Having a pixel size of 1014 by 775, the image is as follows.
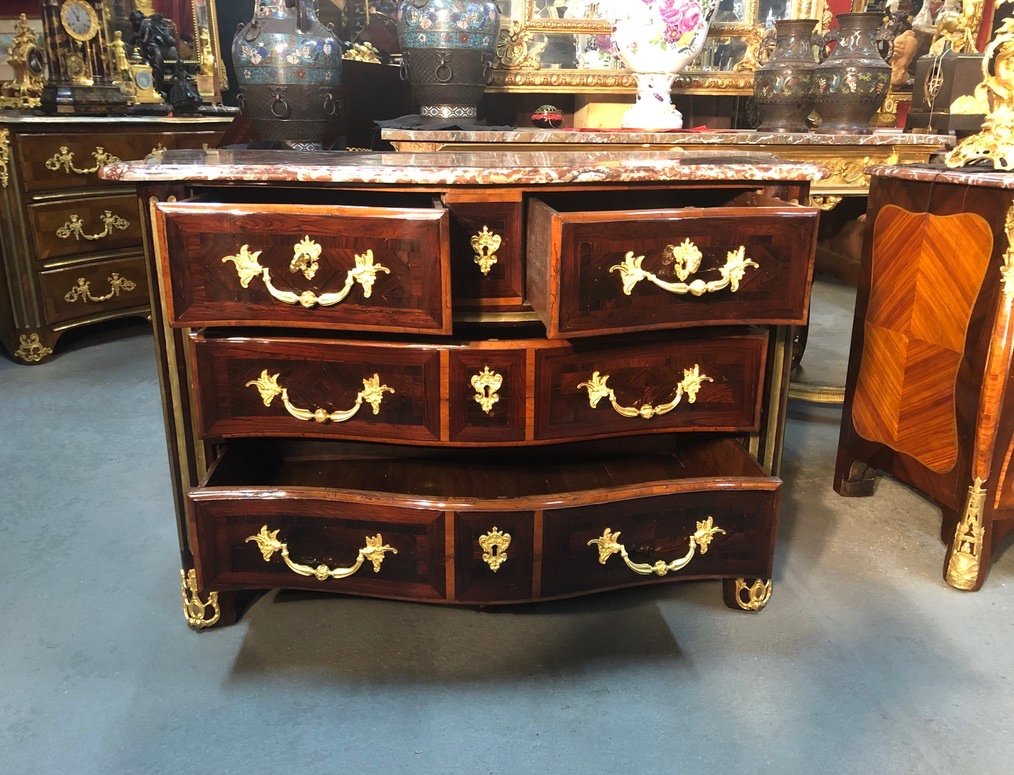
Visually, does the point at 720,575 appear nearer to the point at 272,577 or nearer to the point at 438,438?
the point at 438,438

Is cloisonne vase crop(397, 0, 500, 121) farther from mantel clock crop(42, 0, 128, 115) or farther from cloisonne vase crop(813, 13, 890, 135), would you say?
mantel clock crop(42, 0, 128, 115)

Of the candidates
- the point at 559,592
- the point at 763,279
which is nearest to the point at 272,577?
the point at 559,592

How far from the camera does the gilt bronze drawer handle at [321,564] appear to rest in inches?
45.9

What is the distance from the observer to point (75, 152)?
2.82m

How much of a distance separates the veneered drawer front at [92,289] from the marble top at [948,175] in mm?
2346

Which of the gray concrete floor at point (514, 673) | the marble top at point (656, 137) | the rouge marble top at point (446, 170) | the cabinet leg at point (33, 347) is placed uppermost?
the marble top at point (656, 137)

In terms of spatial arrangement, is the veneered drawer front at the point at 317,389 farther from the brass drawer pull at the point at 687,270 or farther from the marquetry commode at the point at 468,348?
the brass drawer pull at the point at 687,270

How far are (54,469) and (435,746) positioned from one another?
4.52 feet

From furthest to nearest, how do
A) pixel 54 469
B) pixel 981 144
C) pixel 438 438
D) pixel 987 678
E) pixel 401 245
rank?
1. pixel 54 469
2. pixel 981 144
3. pixel 987 678
4. pixel 438 438
5. pixel 401 245

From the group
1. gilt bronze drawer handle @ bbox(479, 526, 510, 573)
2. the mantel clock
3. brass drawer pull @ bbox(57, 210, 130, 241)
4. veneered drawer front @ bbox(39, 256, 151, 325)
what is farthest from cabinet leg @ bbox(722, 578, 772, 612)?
the mantel clock

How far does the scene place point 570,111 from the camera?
221cm

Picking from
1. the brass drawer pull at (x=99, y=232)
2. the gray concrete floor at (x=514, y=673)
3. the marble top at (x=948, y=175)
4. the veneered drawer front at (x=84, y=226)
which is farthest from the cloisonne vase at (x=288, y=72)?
the brass drawer pull at (x=99, y=232)

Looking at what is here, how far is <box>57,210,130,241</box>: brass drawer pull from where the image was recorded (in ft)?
9.35

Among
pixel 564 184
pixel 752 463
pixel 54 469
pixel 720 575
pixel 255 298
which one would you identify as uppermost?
pixel 564 184
